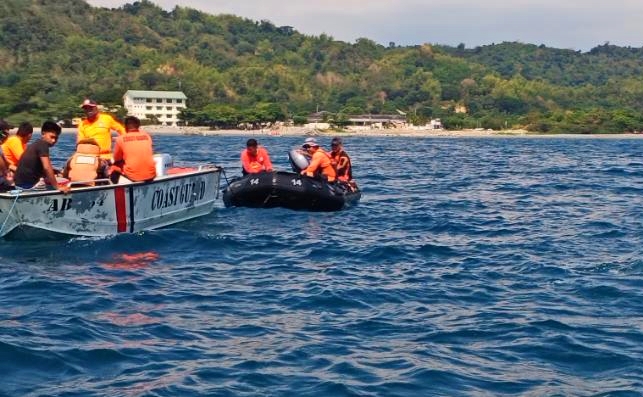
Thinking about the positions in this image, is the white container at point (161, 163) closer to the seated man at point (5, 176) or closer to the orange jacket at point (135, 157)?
the orange jacket at point (135, 157)

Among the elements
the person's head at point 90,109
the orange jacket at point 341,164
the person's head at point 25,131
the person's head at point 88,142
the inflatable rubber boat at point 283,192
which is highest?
the person's head at point 90,109

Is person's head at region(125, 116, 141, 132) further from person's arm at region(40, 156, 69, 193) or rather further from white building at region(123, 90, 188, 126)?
white building at region(123, 90, 188, 126)

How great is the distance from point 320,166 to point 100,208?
660 centimetres

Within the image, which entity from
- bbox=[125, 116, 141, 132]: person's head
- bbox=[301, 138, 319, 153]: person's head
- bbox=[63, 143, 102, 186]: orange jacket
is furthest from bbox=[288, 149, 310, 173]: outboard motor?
bbox=[63, 143, 102, 186]: orange jacket

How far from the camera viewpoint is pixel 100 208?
14.1 m

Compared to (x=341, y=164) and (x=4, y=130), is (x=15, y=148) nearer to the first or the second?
(x=4, y=130)

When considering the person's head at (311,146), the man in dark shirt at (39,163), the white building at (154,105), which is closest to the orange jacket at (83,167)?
the man in dark shirt at (39,163)

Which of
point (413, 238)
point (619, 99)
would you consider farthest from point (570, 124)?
point (413, 238)

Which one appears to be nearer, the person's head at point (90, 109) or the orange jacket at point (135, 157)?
the orange jacket at point (135, 157)

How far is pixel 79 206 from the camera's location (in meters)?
13.8

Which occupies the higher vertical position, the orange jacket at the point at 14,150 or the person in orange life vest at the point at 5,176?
the orange jacket at the point at 14,150

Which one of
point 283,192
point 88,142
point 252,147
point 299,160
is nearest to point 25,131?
point 88,142

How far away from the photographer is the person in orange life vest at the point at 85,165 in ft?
46.7

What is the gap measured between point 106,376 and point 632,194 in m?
18.9
